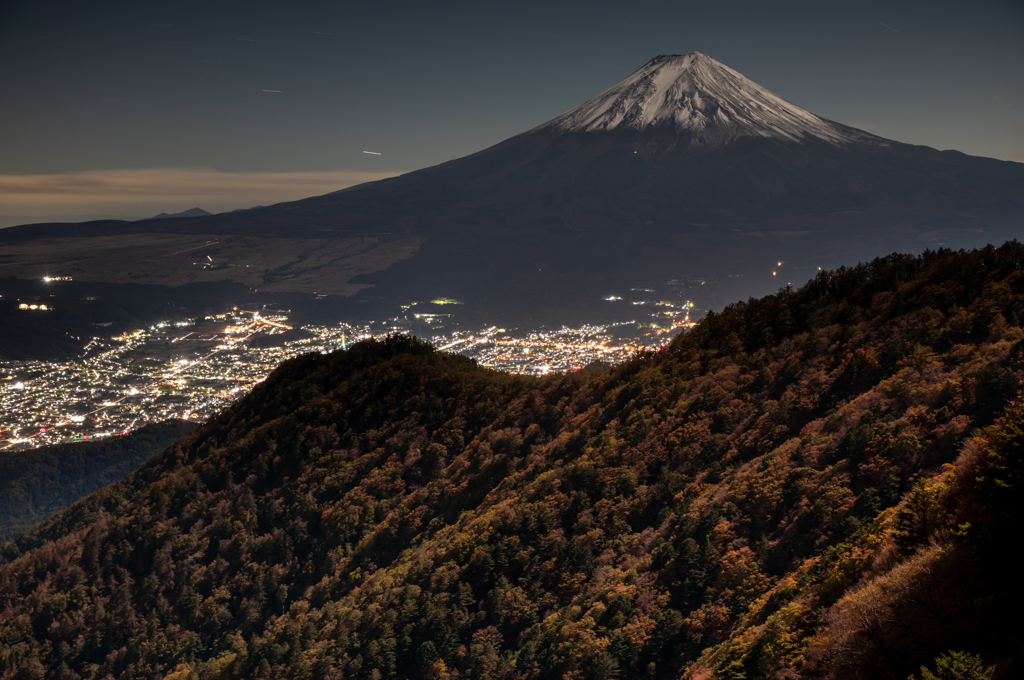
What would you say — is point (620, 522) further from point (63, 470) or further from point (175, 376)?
point (175, 376)

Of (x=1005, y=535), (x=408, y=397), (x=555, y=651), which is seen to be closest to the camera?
(x=1005, y=535)

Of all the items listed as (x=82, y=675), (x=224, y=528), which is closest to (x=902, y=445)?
(x=224, y=528)

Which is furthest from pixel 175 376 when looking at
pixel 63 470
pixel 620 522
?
pixel 620 522

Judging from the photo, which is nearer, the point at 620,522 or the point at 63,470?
the point at 620,522

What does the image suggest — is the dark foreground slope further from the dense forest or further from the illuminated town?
the illuminated town

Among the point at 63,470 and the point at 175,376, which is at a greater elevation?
the point at 175,376

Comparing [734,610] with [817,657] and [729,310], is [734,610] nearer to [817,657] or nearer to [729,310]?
[817,657]

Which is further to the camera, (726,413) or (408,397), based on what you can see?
(408,397)
